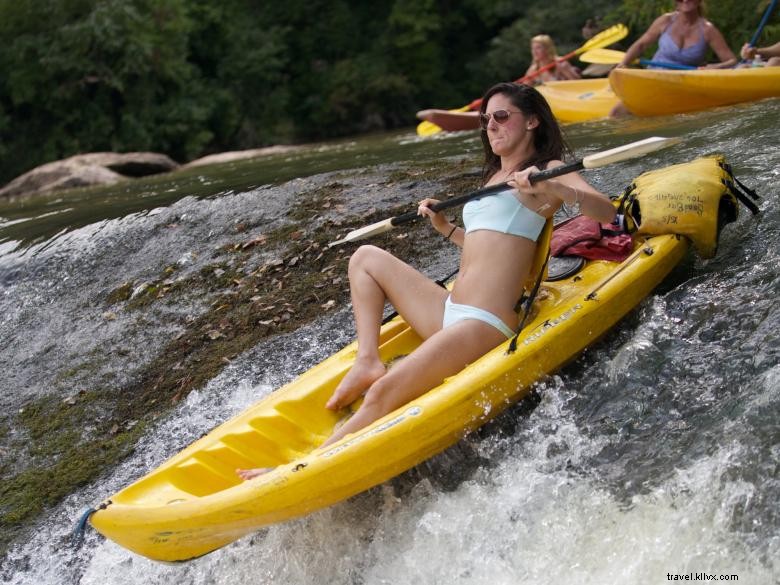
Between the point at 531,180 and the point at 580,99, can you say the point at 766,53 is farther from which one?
the point at 531,180

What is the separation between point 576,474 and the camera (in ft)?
9.46

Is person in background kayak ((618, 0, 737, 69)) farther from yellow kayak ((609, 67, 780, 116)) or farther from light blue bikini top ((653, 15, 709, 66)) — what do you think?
yellow kayak ((609, 67, 780, 116))

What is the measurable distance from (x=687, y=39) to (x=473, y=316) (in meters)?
6.19

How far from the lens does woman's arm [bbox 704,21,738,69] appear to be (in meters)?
8.05

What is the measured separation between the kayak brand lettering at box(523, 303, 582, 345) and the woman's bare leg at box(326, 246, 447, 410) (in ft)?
1.32

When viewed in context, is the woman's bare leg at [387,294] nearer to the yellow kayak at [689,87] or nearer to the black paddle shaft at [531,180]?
the black paddle shaft at [531,180]

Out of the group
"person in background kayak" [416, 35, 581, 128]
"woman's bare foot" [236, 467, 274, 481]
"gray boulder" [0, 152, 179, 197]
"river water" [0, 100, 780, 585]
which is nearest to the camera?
"river water" [0, 100, 780, 585]

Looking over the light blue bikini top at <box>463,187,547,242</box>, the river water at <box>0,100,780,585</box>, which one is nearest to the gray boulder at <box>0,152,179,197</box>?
the river water at <box>0,100,780,585</box>

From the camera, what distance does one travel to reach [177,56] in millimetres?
17797

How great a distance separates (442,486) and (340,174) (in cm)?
457

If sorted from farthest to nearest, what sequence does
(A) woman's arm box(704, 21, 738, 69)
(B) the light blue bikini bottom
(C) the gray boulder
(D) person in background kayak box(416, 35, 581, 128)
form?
(C) the gray boulder, (D) person in background kayak box(416, 35, 581, 128), (A) woman's arm box(704, 21, 738, 69), (B) the light blue bikini bottom

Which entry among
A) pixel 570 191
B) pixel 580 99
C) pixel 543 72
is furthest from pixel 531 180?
pixel 543 72

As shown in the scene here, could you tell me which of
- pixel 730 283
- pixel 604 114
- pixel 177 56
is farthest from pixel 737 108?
pixel 177 56

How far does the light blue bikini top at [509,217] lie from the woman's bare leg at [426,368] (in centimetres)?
36
